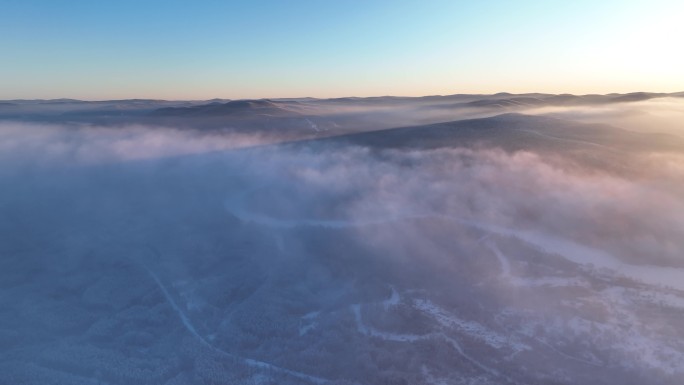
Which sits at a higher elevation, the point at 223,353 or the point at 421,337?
the point at 421,337

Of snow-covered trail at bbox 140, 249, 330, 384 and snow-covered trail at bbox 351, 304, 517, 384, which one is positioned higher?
snow-covered trail at bbox 351, 304, 517, 384

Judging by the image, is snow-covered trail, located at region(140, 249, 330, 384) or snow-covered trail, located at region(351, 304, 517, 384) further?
snow-covered trail, located at region(140, 249, 330, 384)

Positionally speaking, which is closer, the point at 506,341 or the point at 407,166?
the point at 506,341

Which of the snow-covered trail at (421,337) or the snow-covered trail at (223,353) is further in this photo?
the snow-covered trail at (223,353)

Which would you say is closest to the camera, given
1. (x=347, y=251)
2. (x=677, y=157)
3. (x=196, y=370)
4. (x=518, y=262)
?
(x=196, y=370)

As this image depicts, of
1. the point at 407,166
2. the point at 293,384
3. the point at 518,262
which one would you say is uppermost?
the point at 407,166

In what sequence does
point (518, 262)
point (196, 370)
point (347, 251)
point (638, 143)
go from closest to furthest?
point (196, 370) < point (518, 262) < point (347, 251) < point (638, 143)

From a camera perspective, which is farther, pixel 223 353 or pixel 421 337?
pixel 421 337

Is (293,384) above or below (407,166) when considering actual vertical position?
below

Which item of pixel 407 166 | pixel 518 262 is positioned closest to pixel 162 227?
pixel 407 166

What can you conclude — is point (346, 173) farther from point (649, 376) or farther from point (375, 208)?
point (649, 376)

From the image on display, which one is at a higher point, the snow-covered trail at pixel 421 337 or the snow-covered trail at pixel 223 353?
the snow-covered trail at pixel 421 337
